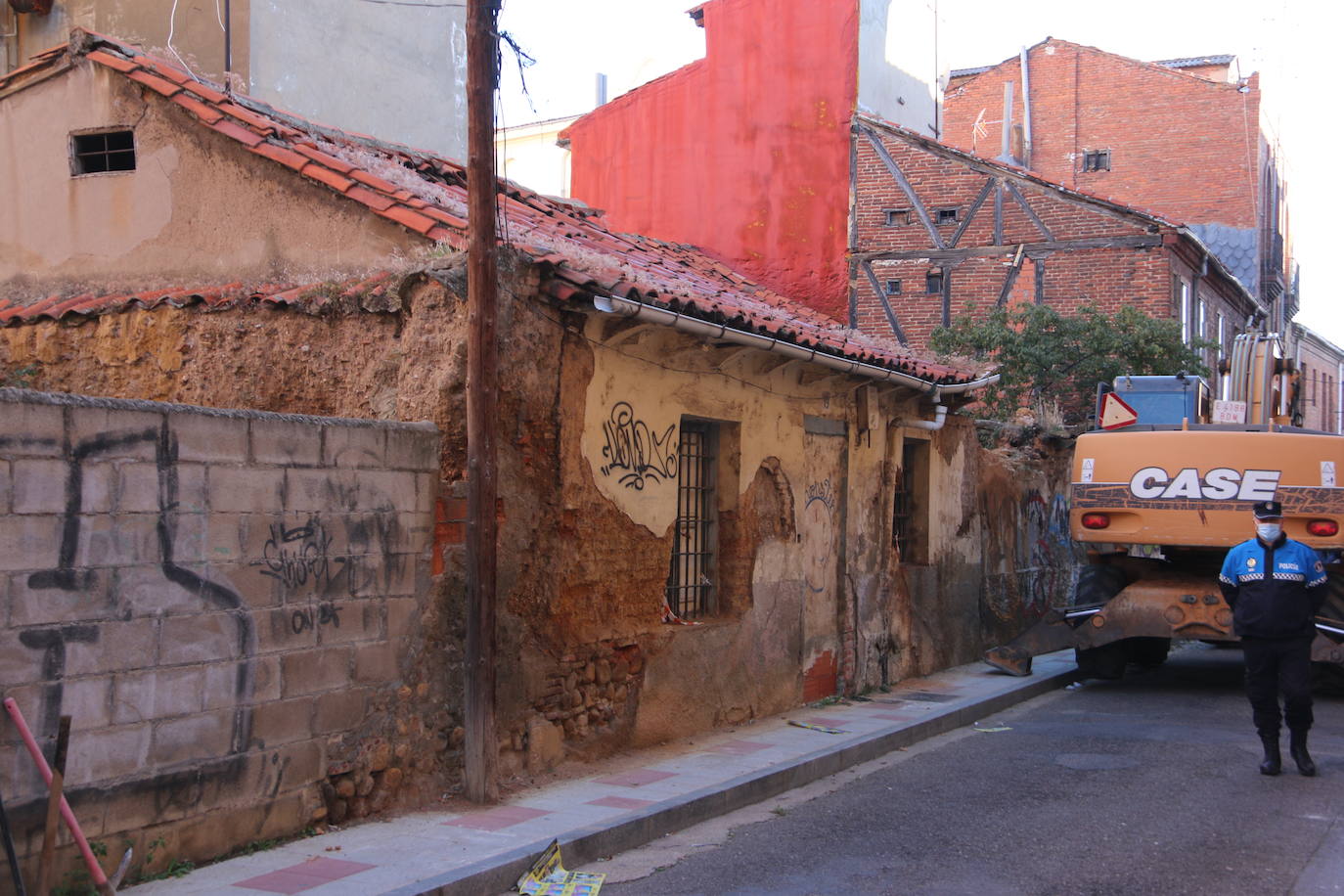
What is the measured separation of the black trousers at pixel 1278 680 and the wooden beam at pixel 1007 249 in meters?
13.6

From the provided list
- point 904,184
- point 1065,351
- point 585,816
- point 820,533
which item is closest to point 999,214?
point 904,184

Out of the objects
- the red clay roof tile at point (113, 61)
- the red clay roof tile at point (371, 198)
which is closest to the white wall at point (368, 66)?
the red clay roof tile at point (113, 61)

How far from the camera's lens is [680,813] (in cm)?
741

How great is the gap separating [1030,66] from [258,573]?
30.9m

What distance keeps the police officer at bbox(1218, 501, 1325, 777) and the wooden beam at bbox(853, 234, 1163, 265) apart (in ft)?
43.3

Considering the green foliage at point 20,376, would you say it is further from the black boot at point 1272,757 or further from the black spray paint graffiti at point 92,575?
the black boot at point 1272,757

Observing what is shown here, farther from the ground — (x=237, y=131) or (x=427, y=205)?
(x=237, y=131)

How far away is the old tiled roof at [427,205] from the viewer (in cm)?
826

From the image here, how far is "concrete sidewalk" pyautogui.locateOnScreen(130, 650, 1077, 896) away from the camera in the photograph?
228 inches

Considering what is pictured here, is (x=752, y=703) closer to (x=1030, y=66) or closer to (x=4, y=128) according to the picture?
(x=4, y=128)

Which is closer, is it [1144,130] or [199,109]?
[199,109]

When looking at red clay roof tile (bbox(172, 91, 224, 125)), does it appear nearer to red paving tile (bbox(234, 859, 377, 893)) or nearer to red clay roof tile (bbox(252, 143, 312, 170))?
red clay roof tile (bbox(252, 143, 312, 170))

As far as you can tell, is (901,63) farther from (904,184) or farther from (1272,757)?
(1272,757)

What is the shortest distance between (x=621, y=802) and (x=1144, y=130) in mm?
28881
